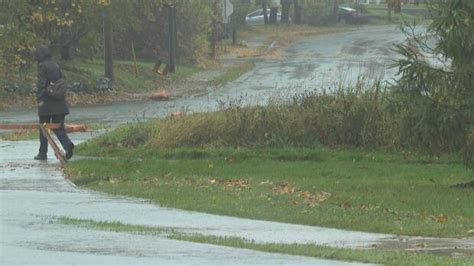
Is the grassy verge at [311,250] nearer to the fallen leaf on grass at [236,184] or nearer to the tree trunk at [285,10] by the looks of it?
the fallen leaf on grass at [236,184]

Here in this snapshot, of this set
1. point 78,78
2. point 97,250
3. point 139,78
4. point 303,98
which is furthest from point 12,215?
point 139,78

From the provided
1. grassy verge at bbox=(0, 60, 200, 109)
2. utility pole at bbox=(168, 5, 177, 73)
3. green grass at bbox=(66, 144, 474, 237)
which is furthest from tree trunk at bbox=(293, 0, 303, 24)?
green grass at bbox=(66, 144, 474, 237)

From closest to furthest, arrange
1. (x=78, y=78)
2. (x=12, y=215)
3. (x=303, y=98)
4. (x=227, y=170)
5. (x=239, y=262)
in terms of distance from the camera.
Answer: (x=239, y=262)
(x=12, y=215)
(x=227, y=170)
(x=303, y=98)
(x=78, y=78)

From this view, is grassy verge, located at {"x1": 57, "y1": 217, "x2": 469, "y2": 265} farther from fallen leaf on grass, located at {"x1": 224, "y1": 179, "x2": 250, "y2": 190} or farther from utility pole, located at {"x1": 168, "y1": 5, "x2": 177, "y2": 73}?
utility pole, located at {"x1": 168, "y1": 5, "x2": 177, "y2": 73}

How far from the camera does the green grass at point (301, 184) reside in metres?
12.8

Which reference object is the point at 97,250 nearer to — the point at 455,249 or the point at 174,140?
the point at 455,249

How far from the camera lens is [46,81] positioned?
1805 centimetres

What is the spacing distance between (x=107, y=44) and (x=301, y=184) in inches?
878

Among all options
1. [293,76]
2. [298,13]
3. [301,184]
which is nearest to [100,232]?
[301,184]

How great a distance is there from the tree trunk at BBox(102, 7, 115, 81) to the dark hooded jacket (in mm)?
18382

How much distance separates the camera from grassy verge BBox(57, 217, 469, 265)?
930 centimetres

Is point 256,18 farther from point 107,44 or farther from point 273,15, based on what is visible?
point 107,44

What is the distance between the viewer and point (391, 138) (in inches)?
766

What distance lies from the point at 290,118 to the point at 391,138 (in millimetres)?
2028
